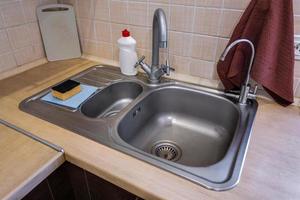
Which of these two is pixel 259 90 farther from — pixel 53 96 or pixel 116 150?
pixel 53 96

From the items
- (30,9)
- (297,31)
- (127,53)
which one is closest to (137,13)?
(127,53)

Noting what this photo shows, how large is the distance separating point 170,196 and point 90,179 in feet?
0.93

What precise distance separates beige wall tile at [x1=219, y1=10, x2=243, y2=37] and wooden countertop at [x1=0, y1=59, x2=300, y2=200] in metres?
0.32

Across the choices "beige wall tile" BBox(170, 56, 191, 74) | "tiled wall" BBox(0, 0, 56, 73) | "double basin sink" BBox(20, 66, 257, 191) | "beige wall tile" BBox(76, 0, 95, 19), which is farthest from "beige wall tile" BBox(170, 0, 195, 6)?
"tiled wall" BBox(0, 0, 56, 73)

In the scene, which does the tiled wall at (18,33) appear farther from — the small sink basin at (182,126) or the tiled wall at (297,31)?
the tiled wall at (297,31)

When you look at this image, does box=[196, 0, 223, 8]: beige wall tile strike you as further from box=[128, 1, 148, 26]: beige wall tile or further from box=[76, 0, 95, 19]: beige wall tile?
box=[76, 0, 95, 19]: beige wall tile

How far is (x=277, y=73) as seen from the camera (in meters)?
0.83

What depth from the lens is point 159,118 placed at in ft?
3.56

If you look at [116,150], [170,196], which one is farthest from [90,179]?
[170,196]

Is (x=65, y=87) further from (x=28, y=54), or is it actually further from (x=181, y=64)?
(x=181, y=64)

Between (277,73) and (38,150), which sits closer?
(38,150)

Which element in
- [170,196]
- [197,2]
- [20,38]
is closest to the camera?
[170,196]

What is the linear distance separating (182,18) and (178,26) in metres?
0.04

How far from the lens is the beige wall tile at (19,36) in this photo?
3.60 feet
